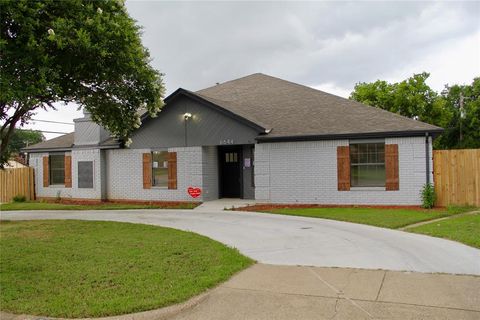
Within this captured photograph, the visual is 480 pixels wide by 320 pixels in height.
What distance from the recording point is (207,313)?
16.1 ft

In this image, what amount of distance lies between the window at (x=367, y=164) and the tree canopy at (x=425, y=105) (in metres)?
22.2

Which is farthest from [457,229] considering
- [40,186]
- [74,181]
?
[40,186]

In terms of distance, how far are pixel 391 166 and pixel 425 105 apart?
78.9 ft

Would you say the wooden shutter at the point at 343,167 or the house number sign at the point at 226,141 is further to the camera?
the house number sign at the point at 226,141

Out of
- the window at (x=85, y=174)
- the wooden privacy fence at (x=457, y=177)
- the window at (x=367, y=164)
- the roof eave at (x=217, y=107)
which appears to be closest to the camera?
the wooden privacy fence at (x=457, y=177)

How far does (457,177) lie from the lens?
1432 centimetres

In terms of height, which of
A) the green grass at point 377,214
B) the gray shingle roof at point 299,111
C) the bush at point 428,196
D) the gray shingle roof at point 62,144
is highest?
the gray shingle roof at point 299,111

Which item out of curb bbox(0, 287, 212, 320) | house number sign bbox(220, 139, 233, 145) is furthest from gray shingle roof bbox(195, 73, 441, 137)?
curb bbox(0, 287, 212, 320)

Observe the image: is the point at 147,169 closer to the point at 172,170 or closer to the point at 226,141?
the point at 172,170

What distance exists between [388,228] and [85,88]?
26.3ft

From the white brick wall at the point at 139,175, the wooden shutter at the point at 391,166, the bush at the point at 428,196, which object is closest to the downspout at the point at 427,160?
the bush at the point at 428,196

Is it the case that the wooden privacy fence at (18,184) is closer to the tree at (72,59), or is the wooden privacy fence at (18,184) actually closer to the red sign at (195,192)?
the red sign at (195,192)

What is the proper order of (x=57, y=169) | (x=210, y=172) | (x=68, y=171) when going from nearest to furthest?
(x=210, y=172) → (x=68, y=171) → (x=57, y=169)

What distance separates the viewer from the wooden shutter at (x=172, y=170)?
58.5ft
